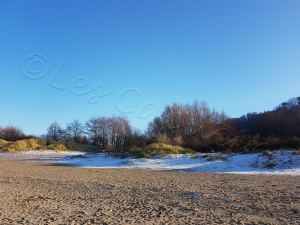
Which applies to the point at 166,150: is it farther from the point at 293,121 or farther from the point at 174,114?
the point at 293,121

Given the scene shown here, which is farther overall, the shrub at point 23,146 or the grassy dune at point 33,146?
the grassy dune at point 33,146

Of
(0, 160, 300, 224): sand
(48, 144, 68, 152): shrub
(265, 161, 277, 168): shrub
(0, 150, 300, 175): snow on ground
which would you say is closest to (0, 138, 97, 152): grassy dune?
(48, 144, 68, 152): shrub

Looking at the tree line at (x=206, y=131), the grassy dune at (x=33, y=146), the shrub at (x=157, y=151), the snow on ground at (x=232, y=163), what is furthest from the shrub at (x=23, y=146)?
the snow on ground at (x=232, y=163)

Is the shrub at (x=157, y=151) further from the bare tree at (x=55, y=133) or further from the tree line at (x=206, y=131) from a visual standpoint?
the bare tree at (x=55, y=133)

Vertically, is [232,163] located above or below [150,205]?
above

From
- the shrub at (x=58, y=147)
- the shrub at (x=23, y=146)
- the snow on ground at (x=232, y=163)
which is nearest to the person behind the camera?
the snow on ground at (x=232, y=163)

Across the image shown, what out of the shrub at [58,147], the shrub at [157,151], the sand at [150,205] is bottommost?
the sand at [150,205]

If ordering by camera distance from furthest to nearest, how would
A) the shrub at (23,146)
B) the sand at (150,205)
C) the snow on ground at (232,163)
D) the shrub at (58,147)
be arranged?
the shrub at (58,147) → the shrub at (23,146) → the snow on ground at (232,163) → the sand at (150,205)

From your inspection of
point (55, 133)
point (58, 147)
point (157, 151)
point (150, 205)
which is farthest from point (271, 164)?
point (55, 133)

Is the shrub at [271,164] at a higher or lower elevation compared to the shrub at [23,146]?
lower

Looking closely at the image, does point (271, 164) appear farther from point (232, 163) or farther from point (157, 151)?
point (157, 151)

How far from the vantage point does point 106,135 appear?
59344 millimetres

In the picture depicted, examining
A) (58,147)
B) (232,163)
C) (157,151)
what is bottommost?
(232,163)

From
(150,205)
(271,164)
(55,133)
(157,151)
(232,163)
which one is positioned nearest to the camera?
(150,205)
